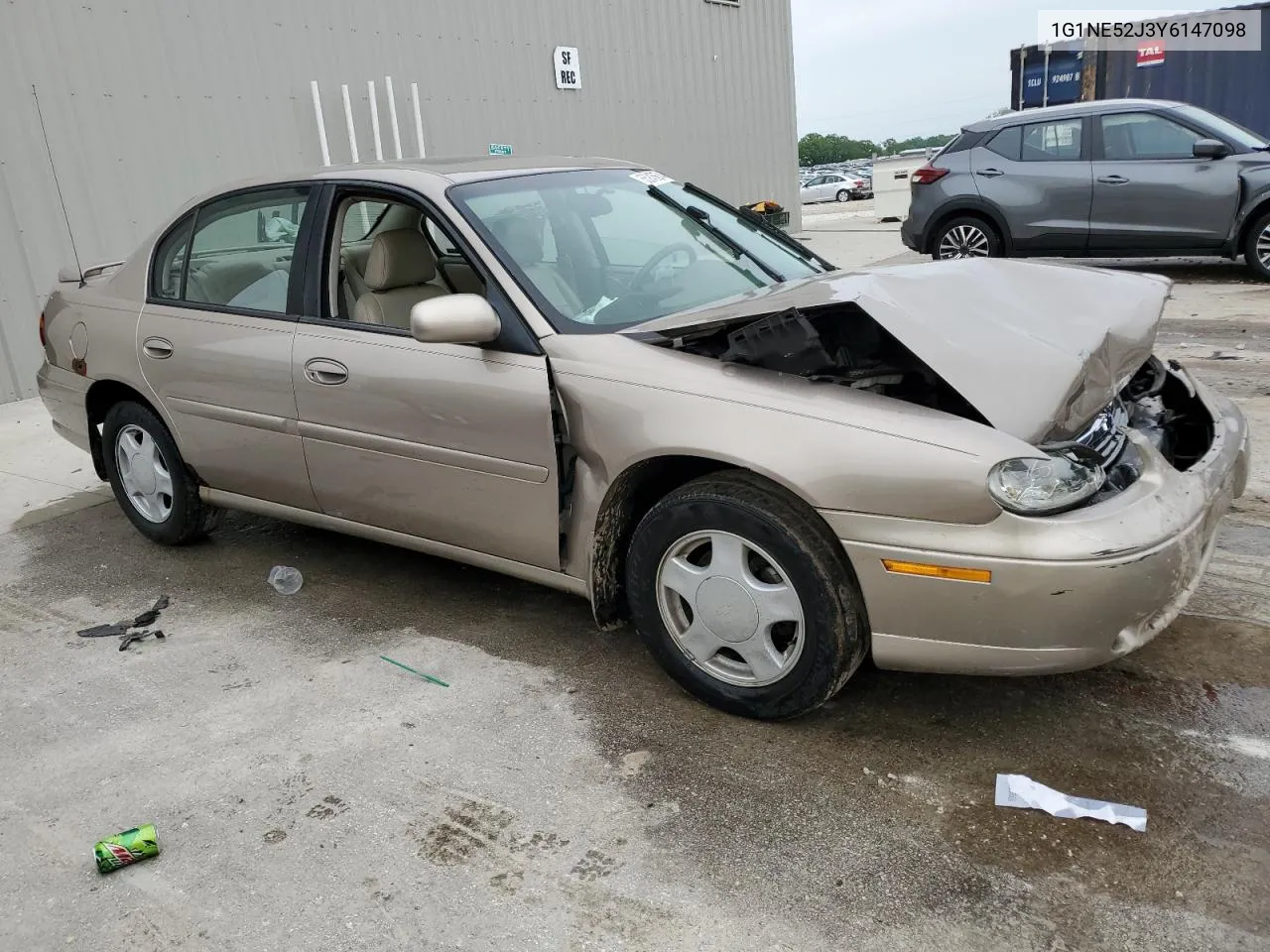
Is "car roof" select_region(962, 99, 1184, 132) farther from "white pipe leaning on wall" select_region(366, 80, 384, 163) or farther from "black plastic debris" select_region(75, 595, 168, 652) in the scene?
"black plastic debris" select_region(75, 595, 168, 652)

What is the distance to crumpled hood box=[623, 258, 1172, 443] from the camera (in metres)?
2.67

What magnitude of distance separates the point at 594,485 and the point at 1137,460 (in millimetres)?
1530

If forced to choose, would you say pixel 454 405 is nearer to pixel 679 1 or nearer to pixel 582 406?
pixel 582 406

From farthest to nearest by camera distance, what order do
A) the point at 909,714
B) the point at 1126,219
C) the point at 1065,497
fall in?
the point at 1126,219, the point at 909,714, the point at 1065,497

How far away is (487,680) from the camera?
338cm

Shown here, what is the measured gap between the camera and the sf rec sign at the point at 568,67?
12.4m

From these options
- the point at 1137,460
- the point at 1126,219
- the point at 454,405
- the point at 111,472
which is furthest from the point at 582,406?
the point at 1126,219

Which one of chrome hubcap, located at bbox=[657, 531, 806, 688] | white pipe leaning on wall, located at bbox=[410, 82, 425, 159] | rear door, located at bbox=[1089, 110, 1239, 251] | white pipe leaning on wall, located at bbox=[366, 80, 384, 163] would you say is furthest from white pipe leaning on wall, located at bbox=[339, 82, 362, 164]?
chrome hubcap, located at bbox=[657, 531, 806, 688]

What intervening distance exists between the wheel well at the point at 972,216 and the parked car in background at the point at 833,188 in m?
27.0

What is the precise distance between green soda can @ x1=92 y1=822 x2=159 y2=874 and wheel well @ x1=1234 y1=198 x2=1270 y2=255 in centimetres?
992

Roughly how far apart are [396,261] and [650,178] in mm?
1083

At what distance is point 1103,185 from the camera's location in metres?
9.64

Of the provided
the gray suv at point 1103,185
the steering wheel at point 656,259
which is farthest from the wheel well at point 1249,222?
the steering wheel at point 656,259

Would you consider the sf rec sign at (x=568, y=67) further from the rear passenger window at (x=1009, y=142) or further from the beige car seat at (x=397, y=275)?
the beige car seat at (x=397, y=275)
